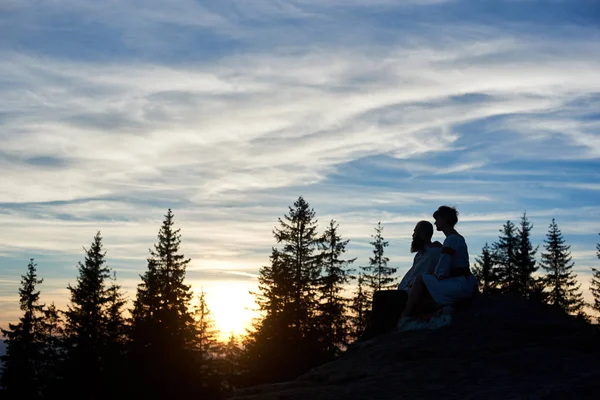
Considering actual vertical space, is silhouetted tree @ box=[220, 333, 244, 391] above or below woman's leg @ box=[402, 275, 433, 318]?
below

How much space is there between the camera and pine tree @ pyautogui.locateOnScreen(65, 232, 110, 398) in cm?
4150

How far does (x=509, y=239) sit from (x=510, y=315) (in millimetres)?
55816

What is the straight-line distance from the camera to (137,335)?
37781 mm

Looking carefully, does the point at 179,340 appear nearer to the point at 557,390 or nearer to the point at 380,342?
the point at 380,342

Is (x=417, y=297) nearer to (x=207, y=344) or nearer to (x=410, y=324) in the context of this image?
(x=410, y=324)

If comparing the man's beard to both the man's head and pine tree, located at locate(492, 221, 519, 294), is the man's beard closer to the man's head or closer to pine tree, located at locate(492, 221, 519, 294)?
the man's head

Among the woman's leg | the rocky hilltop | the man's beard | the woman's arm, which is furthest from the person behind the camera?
the man's beard

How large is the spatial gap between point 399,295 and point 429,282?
4.05 feet

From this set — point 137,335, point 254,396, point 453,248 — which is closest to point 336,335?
point 137,335

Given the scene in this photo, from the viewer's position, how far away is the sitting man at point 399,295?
10.5m

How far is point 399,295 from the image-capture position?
10570mm

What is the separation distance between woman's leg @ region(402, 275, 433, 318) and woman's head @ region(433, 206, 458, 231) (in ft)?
2.95

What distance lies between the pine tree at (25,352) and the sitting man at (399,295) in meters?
49.2

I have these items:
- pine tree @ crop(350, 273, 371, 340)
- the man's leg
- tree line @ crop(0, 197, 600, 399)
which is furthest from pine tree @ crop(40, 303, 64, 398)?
the man's leg
